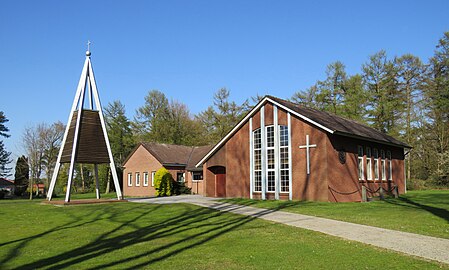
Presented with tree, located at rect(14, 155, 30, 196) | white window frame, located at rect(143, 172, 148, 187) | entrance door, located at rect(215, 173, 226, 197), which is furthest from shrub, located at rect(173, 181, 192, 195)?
tree, located at rect(14, 155, 30, 196)

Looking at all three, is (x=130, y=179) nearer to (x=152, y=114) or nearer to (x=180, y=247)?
(x=152, y=114)

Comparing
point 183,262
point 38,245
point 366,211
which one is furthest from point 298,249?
point 366,211

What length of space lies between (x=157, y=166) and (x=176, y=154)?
116 inches

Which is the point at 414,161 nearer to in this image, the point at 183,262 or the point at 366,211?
the point at 366,211

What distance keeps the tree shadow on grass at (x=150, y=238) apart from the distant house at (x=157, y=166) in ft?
66.5

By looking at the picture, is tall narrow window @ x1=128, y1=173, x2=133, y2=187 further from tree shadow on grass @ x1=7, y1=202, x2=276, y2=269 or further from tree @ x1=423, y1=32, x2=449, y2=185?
tree @ x1=423, y1=32, x2=449, y2=185

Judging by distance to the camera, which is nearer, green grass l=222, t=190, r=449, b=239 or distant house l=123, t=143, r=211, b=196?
green grass l=222, t=190, r=449, b=239

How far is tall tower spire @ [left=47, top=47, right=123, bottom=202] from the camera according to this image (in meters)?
23.2

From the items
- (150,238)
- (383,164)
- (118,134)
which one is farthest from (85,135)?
(118,134)

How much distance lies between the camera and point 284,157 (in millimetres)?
24062

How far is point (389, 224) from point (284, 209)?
19.8ft

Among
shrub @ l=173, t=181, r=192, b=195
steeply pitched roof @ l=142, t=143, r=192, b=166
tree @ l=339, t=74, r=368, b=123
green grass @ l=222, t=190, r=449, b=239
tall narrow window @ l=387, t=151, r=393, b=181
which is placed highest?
tree @ l=339, t=74, r=368, b=123

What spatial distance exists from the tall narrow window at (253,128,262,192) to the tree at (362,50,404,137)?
21.6 meters

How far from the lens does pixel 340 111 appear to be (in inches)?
1724
